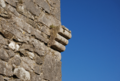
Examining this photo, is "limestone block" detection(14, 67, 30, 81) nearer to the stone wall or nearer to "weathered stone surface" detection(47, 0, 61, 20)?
Answer: the stone wall

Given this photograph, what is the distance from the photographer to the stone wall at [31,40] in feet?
7.41

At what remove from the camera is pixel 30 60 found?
8.30 feet

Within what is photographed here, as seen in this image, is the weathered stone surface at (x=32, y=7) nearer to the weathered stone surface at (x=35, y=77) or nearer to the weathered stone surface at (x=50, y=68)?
the weathered stone surface at (x=50, y=68)

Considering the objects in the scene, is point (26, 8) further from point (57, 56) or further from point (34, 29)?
point (57, 56)

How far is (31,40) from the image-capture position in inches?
104

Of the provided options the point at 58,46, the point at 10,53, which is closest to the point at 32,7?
the point at 58,46

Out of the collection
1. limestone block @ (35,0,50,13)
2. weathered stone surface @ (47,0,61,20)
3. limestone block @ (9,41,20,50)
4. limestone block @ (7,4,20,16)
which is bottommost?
limestone block @ (9,41,20,50)

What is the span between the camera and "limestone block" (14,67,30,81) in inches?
89.5

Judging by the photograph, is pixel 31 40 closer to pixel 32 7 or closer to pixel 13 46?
pixel 13 46

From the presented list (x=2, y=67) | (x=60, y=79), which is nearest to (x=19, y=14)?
(x=2, y=67)

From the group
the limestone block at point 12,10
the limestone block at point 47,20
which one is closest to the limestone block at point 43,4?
the limestone block at point 47,20

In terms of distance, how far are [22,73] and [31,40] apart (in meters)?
0.55

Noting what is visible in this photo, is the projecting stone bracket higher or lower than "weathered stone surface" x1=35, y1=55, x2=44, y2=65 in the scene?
higher

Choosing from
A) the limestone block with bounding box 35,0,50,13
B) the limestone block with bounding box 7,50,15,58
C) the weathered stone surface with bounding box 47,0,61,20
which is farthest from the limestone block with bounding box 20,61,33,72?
the weathered stone surface with bounding box 47,0,61,20
